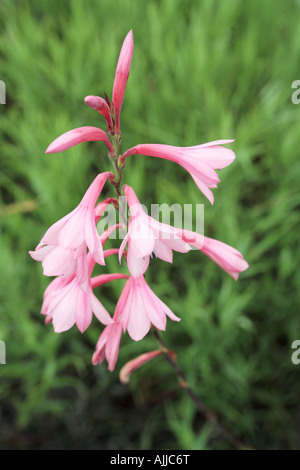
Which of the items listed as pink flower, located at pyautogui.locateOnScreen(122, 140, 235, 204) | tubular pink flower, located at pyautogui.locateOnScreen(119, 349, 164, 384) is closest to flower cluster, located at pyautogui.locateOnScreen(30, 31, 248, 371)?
pink flower, located at pyautogui.locateOnScreen(122, 140, 235, 204)

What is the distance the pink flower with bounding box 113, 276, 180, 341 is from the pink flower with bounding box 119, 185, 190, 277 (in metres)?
0.07

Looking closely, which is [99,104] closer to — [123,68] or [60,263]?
[123,68]

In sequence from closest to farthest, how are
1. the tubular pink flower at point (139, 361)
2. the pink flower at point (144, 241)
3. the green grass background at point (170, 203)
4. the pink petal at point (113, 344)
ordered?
Result: 1. the pink flower at point (144, 241)
2. the pink petal at point (113, 344)
3. the tubular pink flower at point (139, 361)
4. the green grass background at point (170, 203)

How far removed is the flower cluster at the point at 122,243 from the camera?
56 centimetres

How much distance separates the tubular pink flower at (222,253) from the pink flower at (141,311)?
94 millimetres

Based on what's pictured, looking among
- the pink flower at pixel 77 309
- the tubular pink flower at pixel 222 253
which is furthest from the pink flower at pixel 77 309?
the tubular pink flower at pixel 222 253

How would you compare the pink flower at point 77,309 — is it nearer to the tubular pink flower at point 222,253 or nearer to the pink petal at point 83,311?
the pink petal at point 83,311

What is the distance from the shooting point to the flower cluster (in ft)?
1.85

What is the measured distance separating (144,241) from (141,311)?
0.42ft

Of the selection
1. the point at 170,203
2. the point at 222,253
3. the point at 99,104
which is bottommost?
the point at 222,253

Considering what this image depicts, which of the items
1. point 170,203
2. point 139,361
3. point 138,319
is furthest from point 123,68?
point 170,203

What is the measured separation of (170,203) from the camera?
55.9 inches

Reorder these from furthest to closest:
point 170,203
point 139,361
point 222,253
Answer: point 170,203
point 139,361
point 222,253

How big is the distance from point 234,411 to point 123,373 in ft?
1.80
